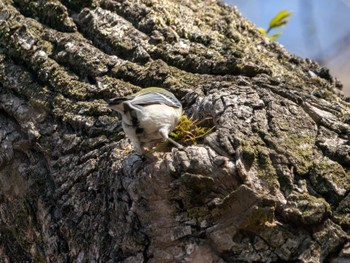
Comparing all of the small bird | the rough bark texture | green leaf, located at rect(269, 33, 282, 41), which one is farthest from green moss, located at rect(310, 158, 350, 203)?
green leaf, located at rect(269, 33, 282, 41)

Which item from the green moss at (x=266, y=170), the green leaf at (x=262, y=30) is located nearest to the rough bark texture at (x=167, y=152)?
the green moss at (x=266, y=170)

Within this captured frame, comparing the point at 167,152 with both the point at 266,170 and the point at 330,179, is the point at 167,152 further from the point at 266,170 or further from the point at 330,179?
the point at 330,179

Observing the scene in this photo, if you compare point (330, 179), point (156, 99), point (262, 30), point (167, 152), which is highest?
point (262, 30)

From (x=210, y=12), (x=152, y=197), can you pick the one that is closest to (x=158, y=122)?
(x=152, y=197)

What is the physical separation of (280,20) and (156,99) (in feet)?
4.37

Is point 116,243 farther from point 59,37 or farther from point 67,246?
point 59,37

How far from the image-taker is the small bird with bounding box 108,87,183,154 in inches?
84.0

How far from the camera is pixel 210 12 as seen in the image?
296cm

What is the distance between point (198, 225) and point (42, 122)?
0.86 m

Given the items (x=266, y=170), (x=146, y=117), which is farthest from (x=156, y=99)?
(x=266, y=170)

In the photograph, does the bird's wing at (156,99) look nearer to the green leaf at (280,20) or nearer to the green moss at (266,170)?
the green moss at (266,170)

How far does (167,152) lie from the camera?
2137 mm

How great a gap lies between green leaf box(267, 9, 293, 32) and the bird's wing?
1211 millimetres

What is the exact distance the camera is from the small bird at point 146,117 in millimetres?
2133
